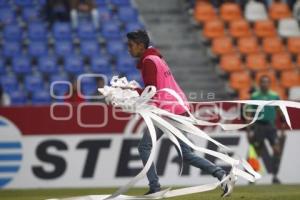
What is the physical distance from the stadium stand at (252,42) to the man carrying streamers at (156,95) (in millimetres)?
9327

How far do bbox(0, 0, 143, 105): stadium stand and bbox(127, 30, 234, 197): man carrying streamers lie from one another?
8380 mm

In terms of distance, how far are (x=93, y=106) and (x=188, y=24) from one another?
21.0ft

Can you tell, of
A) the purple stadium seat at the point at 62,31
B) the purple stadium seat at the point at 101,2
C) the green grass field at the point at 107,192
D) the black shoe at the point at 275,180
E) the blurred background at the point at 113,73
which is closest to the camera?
the green grass field at the point at 107,192

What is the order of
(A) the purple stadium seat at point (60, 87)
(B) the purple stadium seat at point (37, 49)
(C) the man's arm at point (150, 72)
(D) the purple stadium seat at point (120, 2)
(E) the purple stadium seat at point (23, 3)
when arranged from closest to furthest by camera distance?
(C) the man's arm at point (150, 72)
(A) the purple stadium seat at point (60, 87)
(B) the purple stadium seat at point (37, 49)
(E) the purple stadium seat at point (23, 3)
(D) the purple stadium seat at point (120, 2)

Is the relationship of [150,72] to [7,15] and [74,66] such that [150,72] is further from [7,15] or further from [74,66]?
[7,15]

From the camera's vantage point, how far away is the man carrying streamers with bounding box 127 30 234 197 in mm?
11391

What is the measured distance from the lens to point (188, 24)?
23281mm

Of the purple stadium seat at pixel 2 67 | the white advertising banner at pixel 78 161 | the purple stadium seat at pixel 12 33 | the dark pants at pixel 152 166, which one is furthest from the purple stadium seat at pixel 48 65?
the dark pants at pixel 152 166

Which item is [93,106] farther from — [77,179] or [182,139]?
[182,139]

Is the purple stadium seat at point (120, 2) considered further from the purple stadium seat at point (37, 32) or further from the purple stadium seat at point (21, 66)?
the purple stadium seat at point (21, 66)

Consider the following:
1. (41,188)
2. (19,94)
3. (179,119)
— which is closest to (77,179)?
(41,188)

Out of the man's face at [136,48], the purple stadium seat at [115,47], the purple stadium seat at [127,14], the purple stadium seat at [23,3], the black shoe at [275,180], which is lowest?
the black shoe at [275,180]

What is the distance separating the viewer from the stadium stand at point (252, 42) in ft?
70.8

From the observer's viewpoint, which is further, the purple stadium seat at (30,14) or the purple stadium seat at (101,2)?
the purple stadium seat at (101,2)
